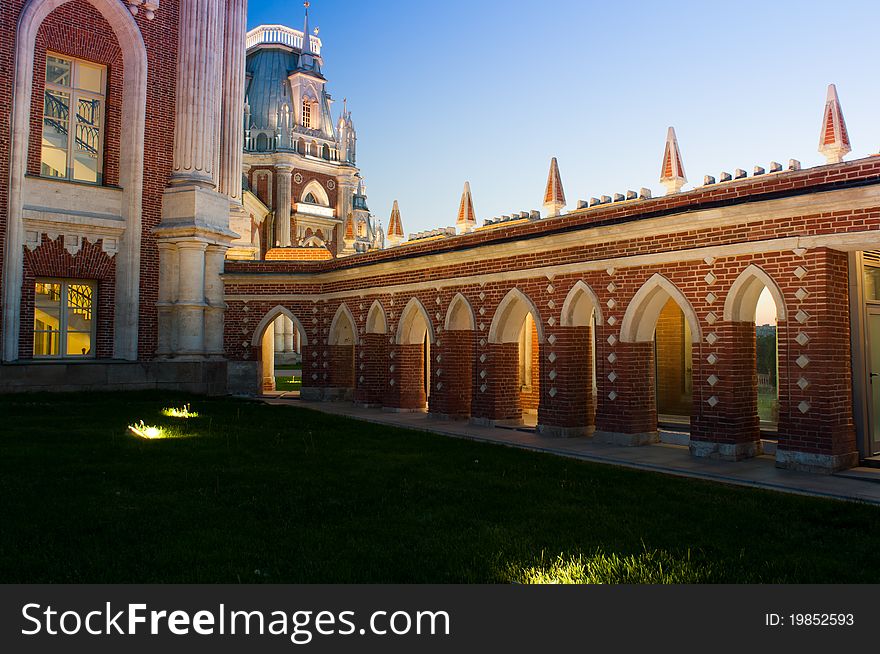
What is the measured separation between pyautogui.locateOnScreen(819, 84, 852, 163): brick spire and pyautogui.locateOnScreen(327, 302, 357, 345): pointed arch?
1369 centimetres

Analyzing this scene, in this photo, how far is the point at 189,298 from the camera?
2000 cm

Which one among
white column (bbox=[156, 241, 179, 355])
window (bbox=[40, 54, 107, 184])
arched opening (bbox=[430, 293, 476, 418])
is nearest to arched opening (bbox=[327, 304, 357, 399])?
white column (bbox=[156, 241, 179, 355])

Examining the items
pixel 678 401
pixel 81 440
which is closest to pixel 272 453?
pixel 81 440

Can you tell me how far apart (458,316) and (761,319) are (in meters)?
6.44

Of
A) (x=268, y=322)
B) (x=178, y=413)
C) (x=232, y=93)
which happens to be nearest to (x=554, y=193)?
(x=178, y=413)

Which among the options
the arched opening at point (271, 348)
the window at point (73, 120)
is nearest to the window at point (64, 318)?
the window at point (73, 120)

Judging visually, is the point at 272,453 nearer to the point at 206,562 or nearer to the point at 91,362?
the point at 206,562

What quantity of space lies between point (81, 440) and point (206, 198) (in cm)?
1115

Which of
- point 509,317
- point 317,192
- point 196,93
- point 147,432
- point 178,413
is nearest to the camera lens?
point 147,432

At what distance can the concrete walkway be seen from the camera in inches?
344

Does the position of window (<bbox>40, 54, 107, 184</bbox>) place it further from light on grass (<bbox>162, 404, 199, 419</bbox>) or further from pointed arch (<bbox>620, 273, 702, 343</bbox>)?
pointed arch (<bbox>620, 273, 702, 343</bbox>)

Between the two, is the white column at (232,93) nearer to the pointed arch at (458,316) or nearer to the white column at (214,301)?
the white column at (214,301)

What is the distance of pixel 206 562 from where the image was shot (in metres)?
5.17

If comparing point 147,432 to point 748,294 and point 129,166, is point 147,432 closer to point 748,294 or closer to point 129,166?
point 748,294
